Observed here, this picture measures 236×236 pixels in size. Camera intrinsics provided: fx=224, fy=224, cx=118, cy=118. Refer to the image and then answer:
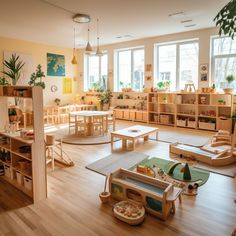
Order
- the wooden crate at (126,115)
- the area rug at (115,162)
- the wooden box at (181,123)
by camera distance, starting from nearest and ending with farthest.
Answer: the area rug at (115,162) < the wooden box at (181,123) < the wooden crate at (126,115)

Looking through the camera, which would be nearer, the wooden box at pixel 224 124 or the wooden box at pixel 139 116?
the wooden box at pixel 224 124

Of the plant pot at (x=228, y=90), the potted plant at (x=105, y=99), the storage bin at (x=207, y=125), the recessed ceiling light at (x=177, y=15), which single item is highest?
the recessed ceiling light at (x=177, y=15)

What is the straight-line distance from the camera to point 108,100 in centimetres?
872

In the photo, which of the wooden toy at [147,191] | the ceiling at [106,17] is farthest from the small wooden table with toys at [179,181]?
the ceiling at [106,17]

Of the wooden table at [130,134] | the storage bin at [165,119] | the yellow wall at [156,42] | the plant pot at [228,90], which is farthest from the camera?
the storage bin at [165,119]

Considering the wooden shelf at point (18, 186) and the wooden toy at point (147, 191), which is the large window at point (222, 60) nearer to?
the wooden toy at point (147, 191)

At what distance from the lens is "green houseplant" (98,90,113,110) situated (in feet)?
28.1

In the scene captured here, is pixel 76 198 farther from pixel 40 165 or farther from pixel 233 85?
pixel 233 85

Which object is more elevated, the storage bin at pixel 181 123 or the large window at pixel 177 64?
the large window at pixel 177 64

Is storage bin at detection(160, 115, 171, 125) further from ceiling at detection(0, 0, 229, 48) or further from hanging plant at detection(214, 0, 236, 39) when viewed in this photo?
hanging plant at detection(214, 0, 236, 39)

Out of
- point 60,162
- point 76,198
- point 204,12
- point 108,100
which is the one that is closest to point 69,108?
point 108,100

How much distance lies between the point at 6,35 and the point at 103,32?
311cm

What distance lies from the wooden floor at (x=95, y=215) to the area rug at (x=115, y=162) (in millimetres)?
356

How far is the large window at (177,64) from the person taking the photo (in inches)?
275
